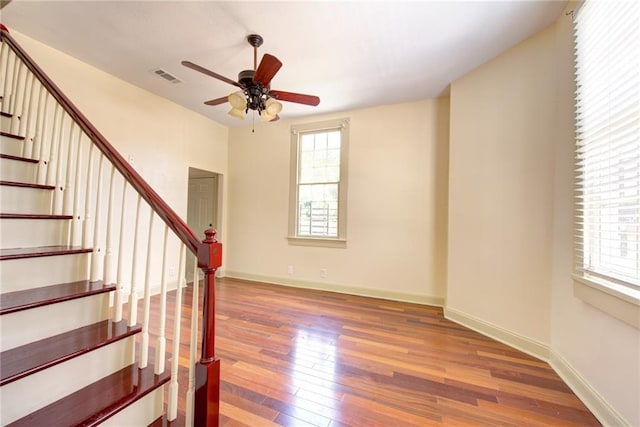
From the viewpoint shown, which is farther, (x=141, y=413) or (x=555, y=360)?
(x=555, y=360)

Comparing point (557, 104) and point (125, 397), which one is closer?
point (125, 397)

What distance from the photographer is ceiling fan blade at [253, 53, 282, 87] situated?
1871mm

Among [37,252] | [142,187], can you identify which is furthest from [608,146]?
[37,252]

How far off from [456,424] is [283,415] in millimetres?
1017

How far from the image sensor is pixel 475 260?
9.37 ft

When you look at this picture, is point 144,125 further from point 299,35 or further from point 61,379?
point 61,379

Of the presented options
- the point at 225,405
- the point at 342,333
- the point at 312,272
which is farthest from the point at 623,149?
the point at 312,272

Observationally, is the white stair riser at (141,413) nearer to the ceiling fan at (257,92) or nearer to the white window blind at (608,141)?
the ceiling fan at (257,92)

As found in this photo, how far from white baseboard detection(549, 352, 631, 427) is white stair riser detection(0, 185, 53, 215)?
3.79 m

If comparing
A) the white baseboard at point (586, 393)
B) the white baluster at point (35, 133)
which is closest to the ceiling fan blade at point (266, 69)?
the white baluster at point (35, 133)

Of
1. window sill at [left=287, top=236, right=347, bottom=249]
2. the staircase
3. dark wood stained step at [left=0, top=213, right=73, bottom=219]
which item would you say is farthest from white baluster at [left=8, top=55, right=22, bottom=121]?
window sill at [left=287, top=236, right=347, bottom=249]

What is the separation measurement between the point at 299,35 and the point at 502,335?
3449mm

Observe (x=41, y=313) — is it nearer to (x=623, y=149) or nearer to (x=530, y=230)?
(x=623, y=149)

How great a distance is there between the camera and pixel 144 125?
3568mm
